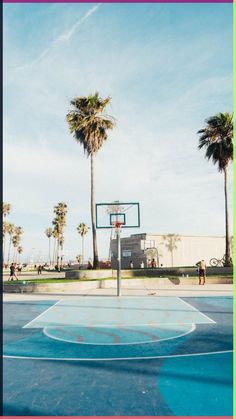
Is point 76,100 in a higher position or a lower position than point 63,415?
higher

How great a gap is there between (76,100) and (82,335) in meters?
26.3

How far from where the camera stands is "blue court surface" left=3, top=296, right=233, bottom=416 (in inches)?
214

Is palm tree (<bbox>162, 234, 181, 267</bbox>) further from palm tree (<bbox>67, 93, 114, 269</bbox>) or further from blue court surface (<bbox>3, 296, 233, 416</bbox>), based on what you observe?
blue court surface (<bbox>3, 296, 233, 416</bbox>)

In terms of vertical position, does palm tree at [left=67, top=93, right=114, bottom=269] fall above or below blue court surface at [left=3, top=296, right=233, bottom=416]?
above

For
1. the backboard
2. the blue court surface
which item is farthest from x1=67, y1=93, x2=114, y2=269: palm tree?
the blue court surface

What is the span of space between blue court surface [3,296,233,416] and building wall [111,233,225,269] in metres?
35.4

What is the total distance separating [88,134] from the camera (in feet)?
106

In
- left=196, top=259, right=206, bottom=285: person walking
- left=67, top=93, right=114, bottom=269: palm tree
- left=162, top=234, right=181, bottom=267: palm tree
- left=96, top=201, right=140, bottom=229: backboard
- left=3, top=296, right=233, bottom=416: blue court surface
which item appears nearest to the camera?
left=3, top=296, right=233, bottom=416: blue court surface

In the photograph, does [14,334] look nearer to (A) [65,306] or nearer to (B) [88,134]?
(A) [65,306]

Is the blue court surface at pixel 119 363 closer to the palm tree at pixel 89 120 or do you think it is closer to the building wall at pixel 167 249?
the palm tree at pixel 89 120

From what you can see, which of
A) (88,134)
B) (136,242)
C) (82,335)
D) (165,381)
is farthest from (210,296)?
(136,242)

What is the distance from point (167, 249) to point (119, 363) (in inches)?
1748

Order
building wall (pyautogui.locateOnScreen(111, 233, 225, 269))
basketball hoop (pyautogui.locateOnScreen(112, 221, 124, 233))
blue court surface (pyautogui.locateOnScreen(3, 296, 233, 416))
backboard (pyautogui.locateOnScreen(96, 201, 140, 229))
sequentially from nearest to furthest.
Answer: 1. blue court surface (pyautogui.locateOnScreen(3, 296, 233, 416))
2. basketball hoop (pyautogui.locateOnScreen(112, 221, 124, 233))
3. backboard (pyautogui.locateOnScreen(96, 201, 140, 229))
4. building wall (pyautogui.locateOnScreen(111, 233, 225, 269))

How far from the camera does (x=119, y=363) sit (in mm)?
7582
